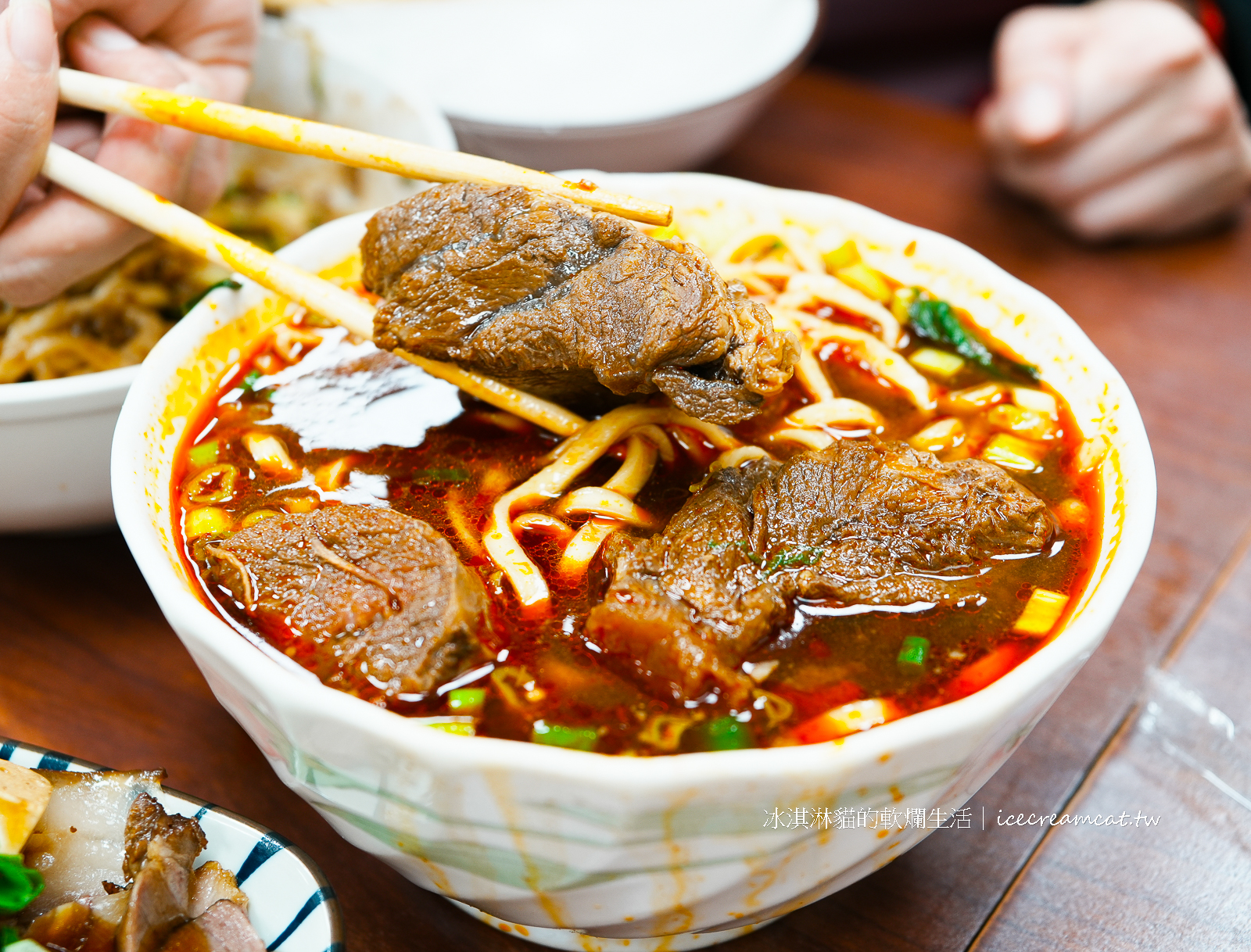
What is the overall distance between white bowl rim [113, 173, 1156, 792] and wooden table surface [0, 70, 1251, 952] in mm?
533

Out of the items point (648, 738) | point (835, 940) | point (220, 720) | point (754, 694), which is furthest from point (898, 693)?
point (220, 720)

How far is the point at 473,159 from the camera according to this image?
5.70ft

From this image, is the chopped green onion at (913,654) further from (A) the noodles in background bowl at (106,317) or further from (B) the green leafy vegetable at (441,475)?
(A) the noodles in background bowl at (106,317)

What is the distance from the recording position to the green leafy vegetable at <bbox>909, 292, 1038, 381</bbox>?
6.92ft

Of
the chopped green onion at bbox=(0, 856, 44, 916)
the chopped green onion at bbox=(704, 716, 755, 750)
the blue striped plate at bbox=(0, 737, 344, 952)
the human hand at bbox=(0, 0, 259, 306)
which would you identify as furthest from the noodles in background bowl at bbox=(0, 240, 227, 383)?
the chopped green onion at bbox=(704, 716, 755, 750)

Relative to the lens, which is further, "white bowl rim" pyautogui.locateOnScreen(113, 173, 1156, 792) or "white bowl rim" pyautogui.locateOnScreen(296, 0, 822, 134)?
"white bowl rim" pyautogui.locateOnScreen(296, 0, 822, 134)

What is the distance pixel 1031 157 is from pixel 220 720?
10.0ft

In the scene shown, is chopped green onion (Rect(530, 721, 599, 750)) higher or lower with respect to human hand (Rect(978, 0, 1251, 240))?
lower

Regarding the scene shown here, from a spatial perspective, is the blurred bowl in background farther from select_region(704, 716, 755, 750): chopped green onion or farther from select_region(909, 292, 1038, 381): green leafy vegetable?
select_region(704, 716, 755, 750): chopped green onion

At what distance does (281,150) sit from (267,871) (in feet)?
3.91

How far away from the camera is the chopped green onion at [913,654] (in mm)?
1479

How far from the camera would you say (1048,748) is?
1979 millimetres

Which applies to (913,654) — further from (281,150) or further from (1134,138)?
(1134,138)

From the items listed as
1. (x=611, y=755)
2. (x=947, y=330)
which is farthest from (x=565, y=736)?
(x=947, y=330)
